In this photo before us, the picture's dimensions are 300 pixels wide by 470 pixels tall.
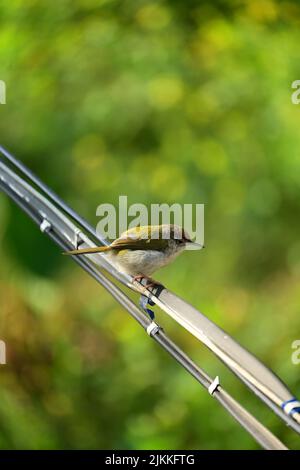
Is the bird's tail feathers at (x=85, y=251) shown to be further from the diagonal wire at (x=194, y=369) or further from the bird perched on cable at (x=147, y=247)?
the bird perched on cable at (x=147, y=247)

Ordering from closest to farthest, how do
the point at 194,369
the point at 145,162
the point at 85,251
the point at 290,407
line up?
the point at 290,407 < the point at 194,369 < the point at 85,251 < the point at 145,162

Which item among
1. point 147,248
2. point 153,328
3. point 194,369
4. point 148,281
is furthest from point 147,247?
point 194,369

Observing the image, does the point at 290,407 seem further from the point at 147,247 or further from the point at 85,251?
the point at 147,247

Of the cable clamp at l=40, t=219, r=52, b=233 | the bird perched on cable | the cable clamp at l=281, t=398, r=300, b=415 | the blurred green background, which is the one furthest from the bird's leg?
the blurred green background

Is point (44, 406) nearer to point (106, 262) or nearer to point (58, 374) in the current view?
point (58, 374)

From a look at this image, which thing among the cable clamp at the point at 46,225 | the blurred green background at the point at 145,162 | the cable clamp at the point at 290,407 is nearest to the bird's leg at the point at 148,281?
the cable clamp at the point at 46,225

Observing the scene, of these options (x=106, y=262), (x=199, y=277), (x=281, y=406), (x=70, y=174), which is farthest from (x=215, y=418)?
(x=281, y=406)
